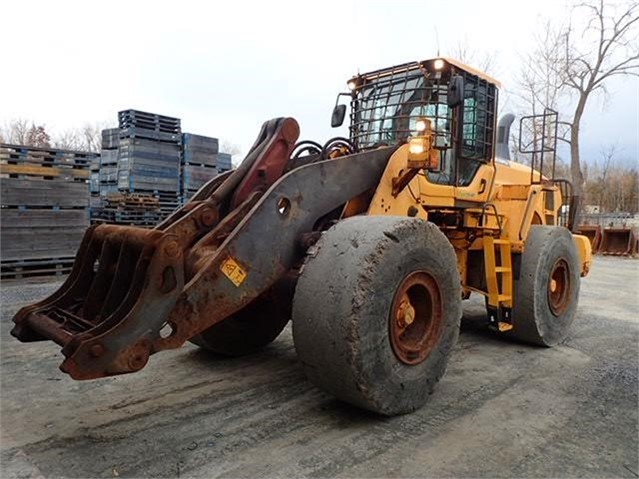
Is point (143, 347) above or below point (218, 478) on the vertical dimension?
above

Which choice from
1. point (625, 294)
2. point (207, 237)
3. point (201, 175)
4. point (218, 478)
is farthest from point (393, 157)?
point (201, 175)

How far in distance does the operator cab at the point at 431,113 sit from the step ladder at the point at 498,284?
2.86 feet

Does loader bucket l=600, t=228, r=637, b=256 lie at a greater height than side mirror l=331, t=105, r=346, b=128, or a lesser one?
lesser

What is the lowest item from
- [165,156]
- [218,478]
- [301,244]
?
[218,478]

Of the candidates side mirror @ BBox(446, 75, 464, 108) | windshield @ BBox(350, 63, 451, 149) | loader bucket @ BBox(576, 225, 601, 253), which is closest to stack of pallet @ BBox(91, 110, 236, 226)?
windshield @ BBox(350, 63, 451, 149)

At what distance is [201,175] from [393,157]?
894cm

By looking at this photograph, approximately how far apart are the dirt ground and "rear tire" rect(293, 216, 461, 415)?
0.31m

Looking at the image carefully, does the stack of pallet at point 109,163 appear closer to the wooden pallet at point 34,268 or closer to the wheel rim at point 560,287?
the wooden pallet at point 34,268

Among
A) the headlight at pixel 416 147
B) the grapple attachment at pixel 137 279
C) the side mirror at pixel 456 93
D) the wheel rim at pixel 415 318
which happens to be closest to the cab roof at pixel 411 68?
the side mirror at pixel 456 93

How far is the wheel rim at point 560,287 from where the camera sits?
6.05 m

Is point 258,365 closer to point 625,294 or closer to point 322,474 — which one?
point 322,474

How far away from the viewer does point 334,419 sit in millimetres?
3541

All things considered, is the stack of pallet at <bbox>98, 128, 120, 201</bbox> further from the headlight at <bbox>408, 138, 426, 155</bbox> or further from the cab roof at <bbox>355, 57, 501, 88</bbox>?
the headlight at <bbox>408, 138, 426, 155</bbox>

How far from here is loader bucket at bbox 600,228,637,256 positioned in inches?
696
